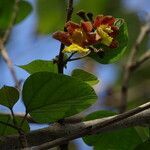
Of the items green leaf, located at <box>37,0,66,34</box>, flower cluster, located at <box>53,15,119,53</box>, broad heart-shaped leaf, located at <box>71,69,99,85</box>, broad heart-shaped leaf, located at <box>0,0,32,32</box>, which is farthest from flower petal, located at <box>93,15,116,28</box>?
green leaf, located at <box>37,0,66,34</box>

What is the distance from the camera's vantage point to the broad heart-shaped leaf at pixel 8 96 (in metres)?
1.25

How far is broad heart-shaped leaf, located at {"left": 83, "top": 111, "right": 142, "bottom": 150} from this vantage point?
143 centimetres

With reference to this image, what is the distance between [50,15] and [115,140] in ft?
6.98

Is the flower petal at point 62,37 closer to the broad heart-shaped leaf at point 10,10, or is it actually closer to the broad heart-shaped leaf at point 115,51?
the broad heart-shaped leaf at point 115,51

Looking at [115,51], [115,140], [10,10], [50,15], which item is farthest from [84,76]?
[50,15]

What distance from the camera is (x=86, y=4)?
3.34m

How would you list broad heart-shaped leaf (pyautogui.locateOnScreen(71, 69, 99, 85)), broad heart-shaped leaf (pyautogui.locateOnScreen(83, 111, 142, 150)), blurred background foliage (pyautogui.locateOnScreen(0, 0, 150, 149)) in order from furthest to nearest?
1. blurred background foliage (pyautogui.locateOnScreen(0, 0, 150, 149))
2. broad heart-shaped leaf (pyautogui.locateOnScreen(83, 111, 142, 150))
3. broad heart-shaped leaf (pyautogui.locateOnScreen(71, 69, 99, 85))

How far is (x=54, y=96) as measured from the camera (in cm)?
126

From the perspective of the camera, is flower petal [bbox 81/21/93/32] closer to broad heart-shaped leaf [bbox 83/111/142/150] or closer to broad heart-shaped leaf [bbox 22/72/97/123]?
broad heart-shaped leaf [bbox 22/72/97/123]

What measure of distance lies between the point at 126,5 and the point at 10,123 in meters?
2.83

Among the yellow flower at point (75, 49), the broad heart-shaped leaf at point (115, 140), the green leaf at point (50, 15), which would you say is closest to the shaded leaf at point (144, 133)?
the broad heart-shaped leaf at point (115, 140)

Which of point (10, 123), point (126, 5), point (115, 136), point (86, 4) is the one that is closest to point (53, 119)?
point (10, 123)

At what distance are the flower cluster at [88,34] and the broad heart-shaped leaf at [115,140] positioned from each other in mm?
272

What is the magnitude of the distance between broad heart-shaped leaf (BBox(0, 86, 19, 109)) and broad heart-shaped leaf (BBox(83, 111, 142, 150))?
0.85ft
